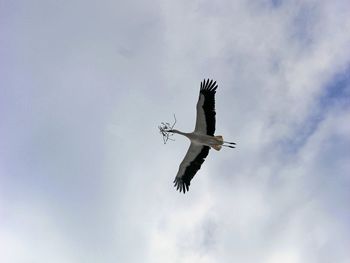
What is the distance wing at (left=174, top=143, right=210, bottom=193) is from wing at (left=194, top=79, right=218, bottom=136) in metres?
2.06

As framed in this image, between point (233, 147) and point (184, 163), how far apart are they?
4.80m

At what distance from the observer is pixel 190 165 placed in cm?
6209

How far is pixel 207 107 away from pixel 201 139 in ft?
9.34

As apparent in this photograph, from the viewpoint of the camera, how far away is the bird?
5984cm

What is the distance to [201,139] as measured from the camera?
60375 millimetres

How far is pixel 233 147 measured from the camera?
6050 centimetres

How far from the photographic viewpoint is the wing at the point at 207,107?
59.8 meters

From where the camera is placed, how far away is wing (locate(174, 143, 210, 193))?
6159cm

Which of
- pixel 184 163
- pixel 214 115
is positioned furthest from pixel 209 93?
pixel 184 163

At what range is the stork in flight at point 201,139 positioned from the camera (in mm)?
59844

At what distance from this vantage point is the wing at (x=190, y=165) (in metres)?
61.6

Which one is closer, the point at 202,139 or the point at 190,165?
the point at 202,139

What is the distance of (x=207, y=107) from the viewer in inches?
2354

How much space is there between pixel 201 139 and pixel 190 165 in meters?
3.03
